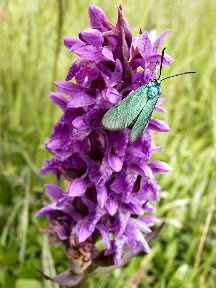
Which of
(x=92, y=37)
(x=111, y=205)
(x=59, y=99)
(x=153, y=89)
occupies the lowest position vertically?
(x=111, y=205)

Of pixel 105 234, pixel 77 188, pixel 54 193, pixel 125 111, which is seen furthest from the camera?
pixel 54 193

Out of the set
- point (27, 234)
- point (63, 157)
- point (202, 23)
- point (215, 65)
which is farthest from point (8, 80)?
point (202, 23)

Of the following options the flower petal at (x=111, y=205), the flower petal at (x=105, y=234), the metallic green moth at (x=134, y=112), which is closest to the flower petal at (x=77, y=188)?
the flower petal at (x=111, y=205)

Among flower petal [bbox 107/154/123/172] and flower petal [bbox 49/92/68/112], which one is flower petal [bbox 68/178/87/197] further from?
flower petal [bbox 49/92/68/112]

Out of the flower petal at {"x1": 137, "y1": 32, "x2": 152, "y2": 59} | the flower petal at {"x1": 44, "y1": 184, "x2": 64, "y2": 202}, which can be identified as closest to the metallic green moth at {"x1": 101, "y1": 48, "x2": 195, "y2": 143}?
the flower petal at {"x1": 137, "y1": 32, "x2": 152, "y2": 59}

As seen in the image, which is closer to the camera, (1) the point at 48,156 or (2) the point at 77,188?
(2) the point at 77,188

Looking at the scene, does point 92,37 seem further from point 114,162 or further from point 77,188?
point 77,188

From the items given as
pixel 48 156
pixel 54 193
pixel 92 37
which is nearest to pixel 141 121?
pixel 92 37
